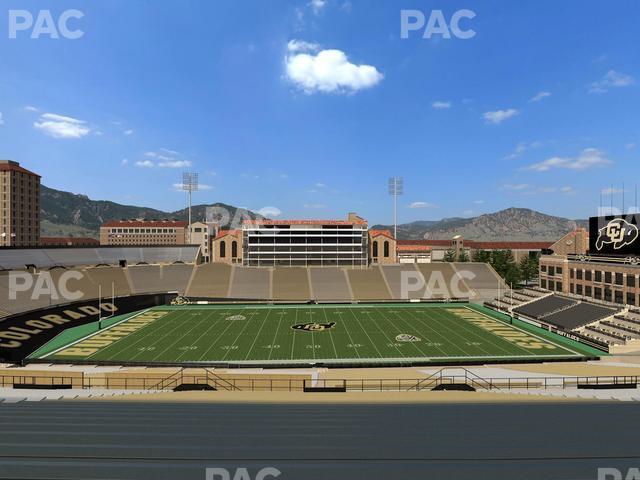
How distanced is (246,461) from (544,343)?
3657 cm

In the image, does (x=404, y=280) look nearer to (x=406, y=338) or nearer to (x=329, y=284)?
(x=329, y=284)

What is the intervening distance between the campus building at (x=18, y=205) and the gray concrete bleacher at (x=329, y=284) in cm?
9538

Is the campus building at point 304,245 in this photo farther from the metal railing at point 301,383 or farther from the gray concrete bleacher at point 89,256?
the metal railing at point 301,383

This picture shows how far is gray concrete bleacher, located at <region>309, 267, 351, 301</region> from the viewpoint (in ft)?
189

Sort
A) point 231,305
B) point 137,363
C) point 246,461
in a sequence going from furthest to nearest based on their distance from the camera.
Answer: point 231,305
point 137,363
point 246,461

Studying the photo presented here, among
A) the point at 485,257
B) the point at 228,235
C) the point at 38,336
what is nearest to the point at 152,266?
the point at 228,235

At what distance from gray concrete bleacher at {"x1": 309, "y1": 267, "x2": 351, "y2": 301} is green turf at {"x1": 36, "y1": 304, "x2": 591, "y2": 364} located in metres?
9.59

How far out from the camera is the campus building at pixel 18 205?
358ft

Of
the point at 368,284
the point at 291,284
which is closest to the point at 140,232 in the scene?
the point at 291,284

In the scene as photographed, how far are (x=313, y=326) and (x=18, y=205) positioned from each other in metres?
123

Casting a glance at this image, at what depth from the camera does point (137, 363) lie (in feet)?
88.3

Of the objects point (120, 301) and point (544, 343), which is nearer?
point (544, 343)

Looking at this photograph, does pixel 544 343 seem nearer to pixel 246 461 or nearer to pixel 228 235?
pixel 246 461

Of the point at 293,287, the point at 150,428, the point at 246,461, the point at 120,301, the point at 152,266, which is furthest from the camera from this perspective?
the point at 152,266
